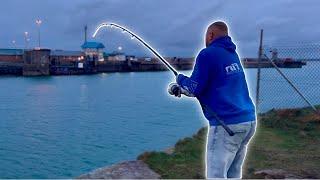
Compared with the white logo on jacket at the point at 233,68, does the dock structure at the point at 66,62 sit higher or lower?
lower

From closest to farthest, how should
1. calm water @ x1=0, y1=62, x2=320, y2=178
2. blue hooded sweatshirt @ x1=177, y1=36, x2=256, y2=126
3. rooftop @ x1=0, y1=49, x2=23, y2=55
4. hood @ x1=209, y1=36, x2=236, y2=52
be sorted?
blue hooded sweatshirt @ x1=177, y1=36, x2=256, y2=126, hood @ x1=209, y1=36, x2=236, y2=52, calm water @ x1=0, y1=62, x2=320, y2=178, rooftop @ x1=0, y1=49, x2=23, y2=55

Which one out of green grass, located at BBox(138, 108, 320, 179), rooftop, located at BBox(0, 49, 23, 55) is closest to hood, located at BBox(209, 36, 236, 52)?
green grass, located at BBox(138, 108, 320, 179)

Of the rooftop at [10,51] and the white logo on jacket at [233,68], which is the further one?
the rooftop at [10,51]

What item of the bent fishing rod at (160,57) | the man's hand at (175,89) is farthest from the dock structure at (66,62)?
the man's hand at (175,89)

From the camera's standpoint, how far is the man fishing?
3.95 metres

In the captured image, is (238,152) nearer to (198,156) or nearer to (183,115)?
(198,156)

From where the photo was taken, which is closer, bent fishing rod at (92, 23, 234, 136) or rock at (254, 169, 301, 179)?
bent fishing rod at (92, 23, 234, 136)

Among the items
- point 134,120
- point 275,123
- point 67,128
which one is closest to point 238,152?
point 275,123

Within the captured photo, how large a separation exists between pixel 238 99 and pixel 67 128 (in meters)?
22.2

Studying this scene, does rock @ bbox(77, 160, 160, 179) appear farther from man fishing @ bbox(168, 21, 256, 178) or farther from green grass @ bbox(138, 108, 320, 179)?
man fishing @ bbox(168, 21, 256, 178)

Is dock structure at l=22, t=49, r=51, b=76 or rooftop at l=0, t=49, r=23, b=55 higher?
rooftop at l=0, t=49, r=23, b=55

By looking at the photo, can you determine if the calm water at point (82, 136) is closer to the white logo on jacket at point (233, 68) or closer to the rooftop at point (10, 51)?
the white logo on jacket at point (233, 68)

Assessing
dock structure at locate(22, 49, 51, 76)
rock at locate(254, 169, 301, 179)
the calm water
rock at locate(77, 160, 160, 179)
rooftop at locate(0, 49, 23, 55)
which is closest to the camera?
rock at locate(254, 169, 301, 179)

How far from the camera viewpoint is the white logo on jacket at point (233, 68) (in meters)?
4.00
